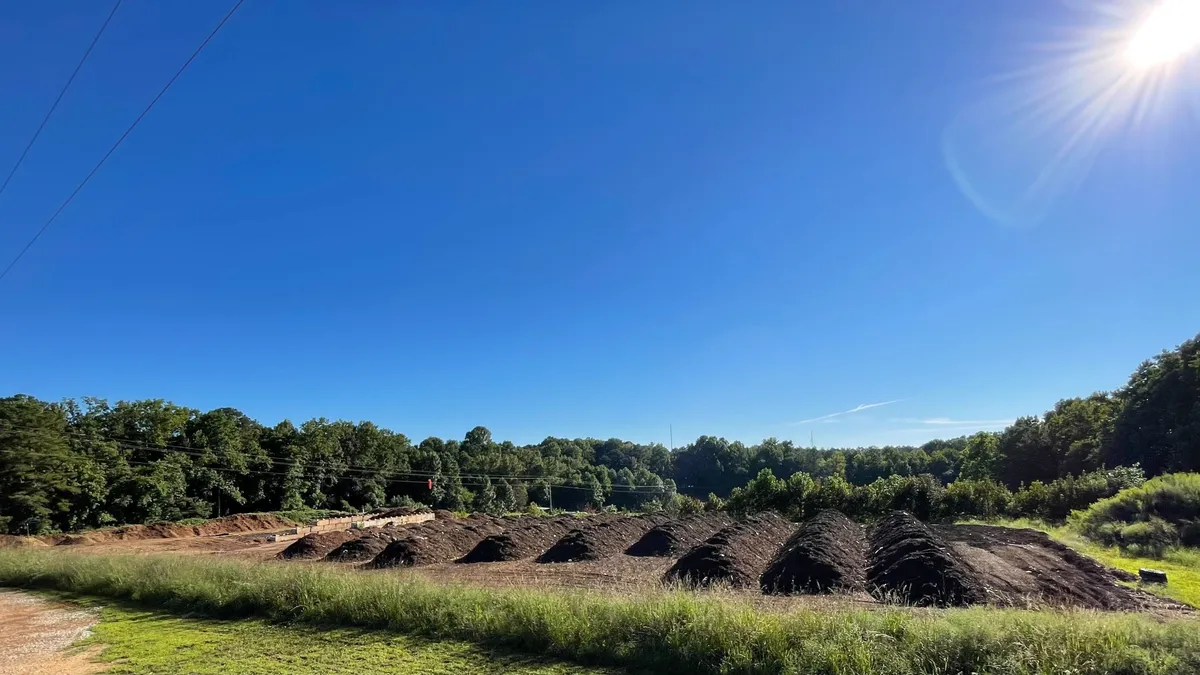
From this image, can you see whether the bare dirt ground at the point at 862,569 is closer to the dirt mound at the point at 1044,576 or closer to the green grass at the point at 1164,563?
the dirt mound at the point at 1044,576

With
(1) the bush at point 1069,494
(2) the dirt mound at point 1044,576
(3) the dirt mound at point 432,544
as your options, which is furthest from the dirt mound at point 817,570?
(1) the bush at point 1069,494

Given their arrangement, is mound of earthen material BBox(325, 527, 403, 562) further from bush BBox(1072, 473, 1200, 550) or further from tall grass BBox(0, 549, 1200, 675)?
bush BBox(1072, 473, 1200, 550)

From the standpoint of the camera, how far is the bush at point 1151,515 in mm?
18181

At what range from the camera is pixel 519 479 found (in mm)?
77062

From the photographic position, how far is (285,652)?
8.55 meters

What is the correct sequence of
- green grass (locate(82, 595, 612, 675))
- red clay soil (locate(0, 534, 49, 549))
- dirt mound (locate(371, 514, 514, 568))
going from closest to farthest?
green grass (locate(82, 595, 612, 675)) → dirt mound (locate(371, 514, 514, 568)) → red clay soil (locate(0, 534, 49, 549))

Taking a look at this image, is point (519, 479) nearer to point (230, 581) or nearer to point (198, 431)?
point (198, 431)

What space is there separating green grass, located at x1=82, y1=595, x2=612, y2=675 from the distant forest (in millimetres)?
31012

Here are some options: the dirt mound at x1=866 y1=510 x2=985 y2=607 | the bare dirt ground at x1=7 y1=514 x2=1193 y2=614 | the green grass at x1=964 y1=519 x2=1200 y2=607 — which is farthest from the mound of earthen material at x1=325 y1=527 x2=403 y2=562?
the green grass at x1=964 y1=519 x2=1200 y2=607

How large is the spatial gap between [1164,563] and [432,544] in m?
24.7

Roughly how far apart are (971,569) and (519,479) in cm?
6888

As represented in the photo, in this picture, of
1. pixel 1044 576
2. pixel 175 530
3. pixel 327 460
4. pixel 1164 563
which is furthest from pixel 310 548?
pixel 327 460

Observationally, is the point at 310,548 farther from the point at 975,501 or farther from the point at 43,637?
the point at 975,501

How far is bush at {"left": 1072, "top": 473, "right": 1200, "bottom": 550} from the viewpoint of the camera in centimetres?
1818
